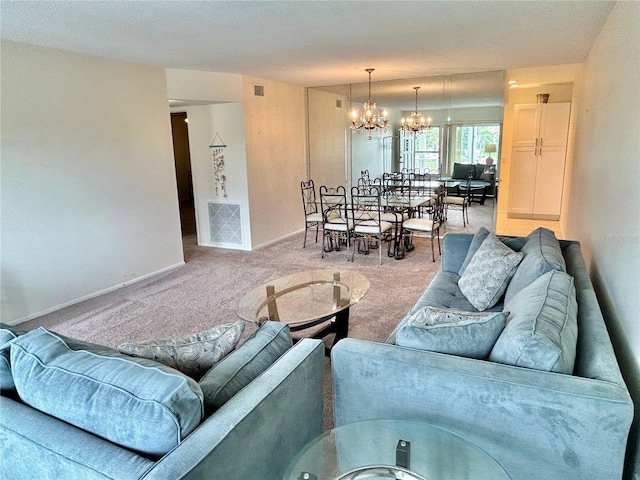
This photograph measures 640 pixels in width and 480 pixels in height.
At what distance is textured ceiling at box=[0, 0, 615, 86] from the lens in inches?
107

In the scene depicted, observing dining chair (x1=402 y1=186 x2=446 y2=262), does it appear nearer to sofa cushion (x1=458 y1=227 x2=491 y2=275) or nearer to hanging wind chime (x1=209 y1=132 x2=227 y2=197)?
Result: sofa cushion (x1=458 y1=227 x2=491 y2=275)

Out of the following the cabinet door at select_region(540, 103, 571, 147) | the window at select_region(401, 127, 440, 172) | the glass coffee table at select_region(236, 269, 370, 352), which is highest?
the cabinet door at select_region(540, 103, 571, 147)

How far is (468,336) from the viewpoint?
1.58 metres

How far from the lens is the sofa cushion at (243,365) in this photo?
4.12 feet

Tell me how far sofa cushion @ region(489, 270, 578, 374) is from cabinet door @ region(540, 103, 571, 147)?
6355 mm

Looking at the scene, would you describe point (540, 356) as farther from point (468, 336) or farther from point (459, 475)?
point (459, 475)

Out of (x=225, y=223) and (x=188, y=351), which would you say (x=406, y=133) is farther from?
(x=188, y=351)

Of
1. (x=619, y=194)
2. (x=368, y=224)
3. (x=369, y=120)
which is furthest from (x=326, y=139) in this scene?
(x=619, y=194)

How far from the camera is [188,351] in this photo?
4.72 feet

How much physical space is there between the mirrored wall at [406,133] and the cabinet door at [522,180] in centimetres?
155

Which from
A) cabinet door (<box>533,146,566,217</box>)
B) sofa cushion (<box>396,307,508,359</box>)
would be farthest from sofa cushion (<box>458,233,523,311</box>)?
cabinet door (<box>533,146,566,217</box>)

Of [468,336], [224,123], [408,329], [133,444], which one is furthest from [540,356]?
[224,123]

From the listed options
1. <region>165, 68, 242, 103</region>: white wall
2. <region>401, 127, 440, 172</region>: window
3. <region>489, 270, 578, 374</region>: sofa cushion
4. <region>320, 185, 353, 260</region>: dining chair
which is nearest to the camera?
<region>489, 270, 578, 374</region>: sofa cushion

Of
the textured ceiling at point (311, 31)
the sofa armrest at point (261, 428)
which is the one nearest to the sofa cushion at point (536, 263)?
the sofa armrest at point (261, 428)
